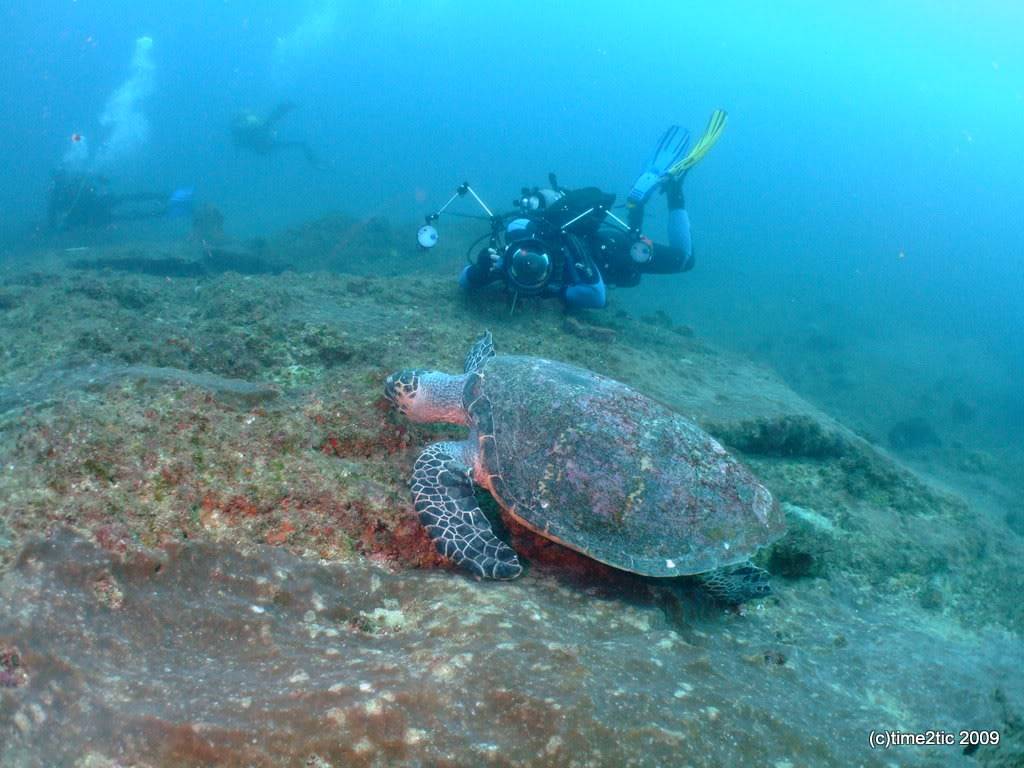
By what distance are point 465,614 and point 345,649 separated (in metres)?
0.50

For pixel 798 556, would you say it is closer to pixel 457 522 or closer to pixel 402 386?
pixel 457 522

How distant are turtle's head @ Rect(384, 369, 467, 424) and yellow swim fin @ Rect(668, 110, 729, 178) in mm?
9032

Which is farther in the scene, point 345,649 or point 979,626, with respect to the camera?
point 979,626

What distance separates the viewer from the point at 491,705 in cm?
179

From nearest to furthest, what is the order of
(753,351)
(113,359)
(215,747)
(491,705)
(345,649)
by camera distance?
(215,747)
(491,705)
(345,649)
(113,359)
(753,351)

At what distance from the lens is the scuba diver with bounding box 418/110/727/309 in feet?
22.5

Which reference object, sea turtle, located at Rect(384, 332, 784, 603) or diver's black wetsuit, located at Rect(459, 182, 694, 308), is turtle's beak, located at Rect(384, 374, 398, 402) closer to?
sea turtle, located at Rect(384, 332, 784, 603)

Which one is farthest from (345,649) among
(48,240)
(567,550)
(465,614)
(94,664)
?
(48,240)

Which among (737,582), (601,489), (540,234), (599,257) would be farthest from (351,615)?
(599,257)

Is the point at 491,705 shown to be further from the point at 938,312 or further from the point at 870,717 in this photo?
the point at 938,312

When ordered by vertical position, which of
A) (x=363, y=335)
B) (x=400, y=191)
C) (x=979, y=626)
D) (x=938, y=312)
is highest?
(x=400, y=191)

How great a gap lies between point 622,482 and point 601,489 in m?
0.12

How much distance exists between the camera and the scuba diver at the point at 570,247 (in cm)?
687

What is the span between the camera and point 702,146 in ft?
38.1
